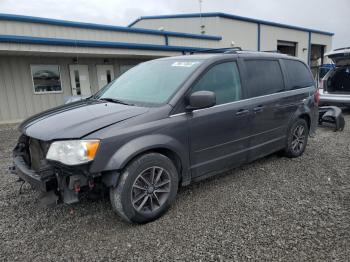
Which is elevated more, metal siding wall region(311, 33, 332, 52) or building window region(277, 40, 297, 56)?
metal siding wall region(311, 33, 332, 52)

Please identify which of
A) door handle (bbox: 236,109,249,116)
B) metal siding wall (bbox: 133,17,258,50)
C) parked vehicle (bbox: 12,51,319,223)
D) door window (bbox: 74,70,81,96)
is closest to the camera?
parked vehicle (bbox: 12,51,319,223)

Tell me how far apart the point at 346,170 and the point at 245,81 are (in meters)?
2.23

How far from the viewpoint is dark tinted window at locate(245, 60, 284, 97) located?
3.87 m

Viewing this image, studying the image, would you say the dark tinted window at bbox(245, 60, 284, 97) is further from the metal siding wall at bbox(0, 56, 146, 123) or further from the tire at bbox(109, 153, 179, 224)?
the metal siding wall at bbox(0, 56, 146, 123)

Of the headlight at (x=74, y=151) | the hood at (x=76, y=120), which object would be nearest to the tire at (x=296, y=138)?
the hood at (x=76, y=120)

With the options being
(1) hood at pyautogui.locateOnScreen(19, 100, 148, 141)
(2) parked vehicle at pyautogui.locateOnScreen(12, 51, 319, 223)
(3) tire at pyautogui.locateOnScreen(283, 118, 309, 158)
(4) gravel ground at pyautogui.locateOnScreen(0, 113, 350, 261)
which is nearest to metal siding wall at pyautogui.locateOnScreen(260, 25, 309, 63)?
(3) tire at pyautogui.locateOnScreen(283, 118, 309, 158)

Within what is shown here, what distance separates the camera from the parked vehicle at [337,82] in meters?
8.91

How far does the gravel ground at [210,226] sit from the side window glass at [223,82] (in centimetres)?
123

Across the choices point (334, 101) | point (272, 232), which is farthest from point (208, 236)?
point (334, 101)

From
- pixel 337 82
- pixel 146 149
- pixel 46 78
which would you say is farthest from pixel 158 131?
pixel 46 78

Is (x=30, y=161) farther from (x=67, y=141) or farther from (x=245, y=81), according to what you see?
(x=245, y=81)

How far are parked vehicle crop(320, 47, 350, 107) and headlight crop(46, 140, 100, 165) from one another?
8925mm

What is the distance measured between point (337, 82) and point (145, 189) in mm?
9864

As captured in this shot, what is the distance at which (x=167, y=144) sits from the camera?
2.90 m
